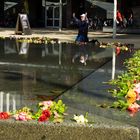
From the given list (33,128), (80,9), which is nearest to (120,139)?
(33,128)

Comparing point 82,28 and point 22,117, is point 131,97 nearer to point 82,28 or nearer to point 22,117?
point 22,117

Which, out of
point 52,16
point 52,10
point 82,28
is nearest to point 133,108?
point 82,28

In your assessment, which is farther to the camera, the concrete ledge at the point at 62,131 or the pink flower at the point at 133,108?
the pink flower at the point at 133,108

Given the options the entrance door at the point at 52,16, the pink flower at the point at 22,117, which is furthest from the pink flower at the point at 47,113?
the entrance door at the point at 52,16

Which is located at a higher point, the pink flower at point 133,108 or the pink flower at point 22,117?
the pink flower at point 22,117

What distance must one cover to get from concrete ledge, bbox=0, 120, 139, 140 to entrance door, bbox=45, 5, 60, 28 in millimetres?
45892

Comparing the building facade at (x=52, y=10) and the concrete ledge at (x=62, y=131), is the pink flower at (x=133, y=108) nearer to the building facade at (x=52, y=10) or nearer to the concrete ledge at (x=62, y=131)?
the concrete ledge at (x=62, y=131)

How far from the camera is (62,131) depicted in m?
4.53

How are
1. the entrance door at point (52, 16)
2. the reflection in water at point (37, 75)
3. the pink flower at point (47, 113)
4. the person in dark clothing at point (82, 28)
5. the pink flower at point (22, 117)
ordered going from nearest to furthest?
the pink flower at point (22, 117)
the pink flower at point (47, 113)
the reflection in water at point (37, 75)
the person in dark clothing at point (82, 28)
the entrance door at point (52, 16)

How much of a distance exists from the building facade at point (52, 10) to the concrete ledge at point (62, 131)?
1663 inches

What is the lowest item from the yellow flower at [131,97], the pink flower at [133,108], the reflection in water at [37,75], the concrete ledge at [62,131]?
the reflection in water at [37,75]

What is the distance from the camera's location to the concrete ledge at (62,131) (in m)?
4.45

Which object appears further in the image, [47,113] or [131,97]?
[131,97]

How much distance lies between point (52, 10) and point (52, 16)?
69cm
